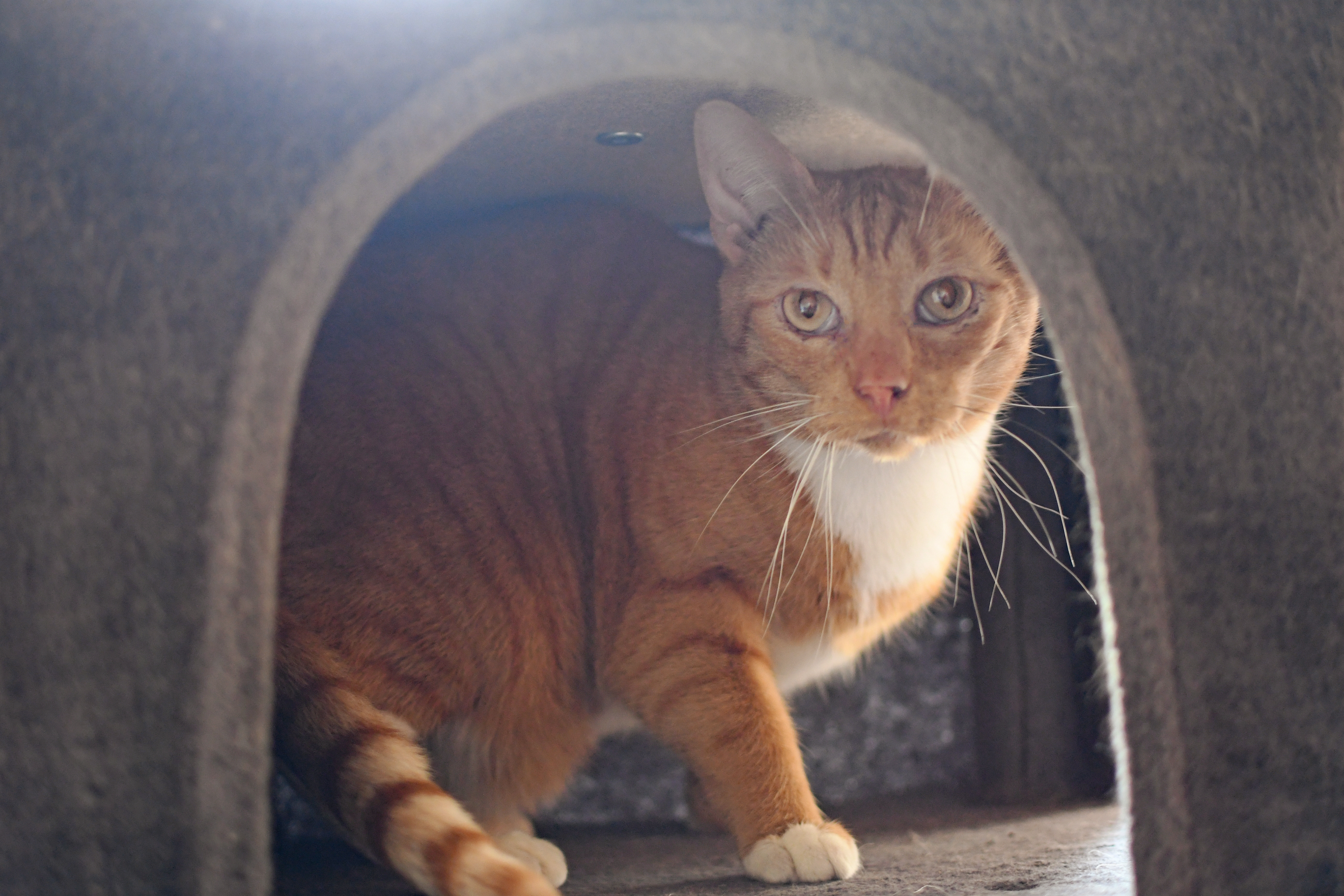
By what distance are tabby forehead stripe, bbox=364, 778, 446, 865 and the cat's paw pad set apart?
36 centimetres

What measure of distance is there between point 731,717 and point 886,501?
335 mm

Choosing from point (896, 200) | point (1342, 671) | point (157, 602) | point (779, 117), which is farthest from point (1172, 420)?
point (157, 602)

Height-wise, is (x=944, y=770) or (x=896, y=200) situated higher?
(x=896, y=200)

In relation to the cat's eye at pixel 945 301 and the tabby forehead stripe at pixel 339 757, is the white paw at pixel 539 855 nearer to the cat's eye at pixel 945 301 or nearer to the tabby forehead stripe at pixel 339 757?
the tabby forehead stripe at pixel 339 757

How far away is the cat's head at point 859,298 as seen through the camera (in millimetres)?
1191

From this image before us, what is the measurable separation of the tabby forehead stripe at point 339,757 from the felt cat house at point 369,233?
0.22 metres

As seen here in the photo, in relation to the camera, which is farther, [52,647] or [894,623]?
[894,623]

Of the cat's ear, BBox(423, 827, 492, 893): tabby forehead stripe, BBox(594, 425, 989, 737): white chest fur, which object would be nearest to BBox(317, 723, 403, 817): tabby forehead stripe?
BBox(423, 827, 492, 893): tabby forehead stripe

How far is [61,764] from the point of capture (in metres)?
0.77

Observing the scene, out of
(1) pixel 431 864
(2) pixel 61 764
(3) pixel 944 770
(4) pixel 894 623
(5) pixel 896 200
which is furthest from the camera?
(3) pixel 944 770

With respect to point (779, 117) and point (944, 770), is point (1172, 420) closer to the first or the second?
point (779, 117)

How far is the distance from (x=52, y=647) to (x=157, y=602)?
8 cm

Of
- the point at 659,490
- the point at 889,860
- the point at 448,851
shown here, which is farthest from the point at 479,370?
the point at 889,860

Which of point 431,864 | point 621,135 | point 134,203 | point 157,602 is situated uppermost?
point 621,135
